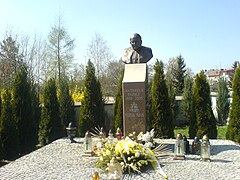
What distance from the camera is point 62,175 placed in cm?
405

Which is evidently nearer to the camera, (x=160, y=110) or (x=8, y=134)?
(x=8, y=134)

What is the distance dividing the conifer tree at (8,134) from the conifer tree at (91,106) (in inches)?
81.2

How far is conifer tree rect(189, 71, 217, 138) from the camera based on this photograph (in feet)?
25.6

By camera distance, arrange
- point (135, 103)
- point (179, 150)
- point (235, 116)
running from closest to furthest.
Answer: point (179, 150) < point (135, 103) < point (235, 116)

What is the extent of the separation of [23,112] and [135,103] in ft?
13.4

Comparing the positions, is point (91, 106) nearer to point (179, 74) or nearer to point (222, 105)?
point (222, 105)

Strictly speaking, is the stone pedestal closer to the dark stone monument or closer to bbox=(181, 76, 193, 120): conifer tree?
the dark stone monument

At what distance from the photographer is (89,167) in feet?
14.6

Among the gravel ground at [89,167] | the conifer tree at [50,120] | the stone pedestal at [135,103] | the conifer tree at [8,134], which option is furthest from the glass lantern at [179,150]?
the conifer tree at [50,120]

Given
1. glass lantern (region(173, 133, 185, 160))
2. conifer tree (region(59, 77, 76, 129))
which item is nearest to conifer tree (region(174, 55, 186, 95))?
conifer tree (region(59, 77, 76, 129))

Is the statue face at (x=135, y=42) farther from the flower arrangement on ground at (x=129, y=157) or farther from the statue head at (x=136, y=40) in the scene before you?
the flower arrangement on ground at (x=129, y=157)

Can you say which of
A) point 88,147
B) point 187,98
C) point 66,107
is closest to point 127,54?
point 88,147

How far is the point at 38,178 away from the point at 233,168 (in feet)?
10.2

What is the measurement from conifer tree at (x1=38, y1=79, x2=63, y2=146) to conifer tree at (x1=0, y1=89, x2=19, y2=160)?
1.08 m
